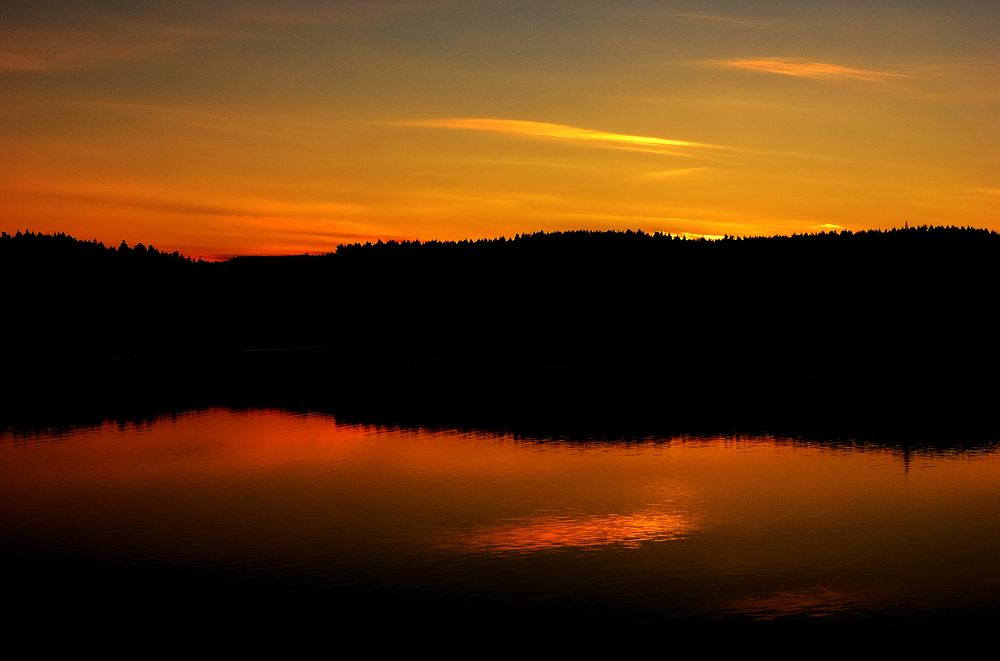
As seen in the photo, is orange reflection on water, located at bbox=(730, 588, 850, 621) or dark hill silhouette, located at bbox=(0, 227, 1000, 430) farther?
dark hill silhouette, located at bbox=(0, 227, 1000, 430)

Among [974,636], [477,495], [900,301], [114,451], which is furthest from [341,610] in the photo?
[900,301]

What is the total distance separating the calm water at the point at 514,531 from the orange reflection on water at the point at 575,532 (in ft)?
0.43

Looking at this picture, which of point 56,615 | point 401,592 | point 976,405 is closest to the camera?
point 56,615

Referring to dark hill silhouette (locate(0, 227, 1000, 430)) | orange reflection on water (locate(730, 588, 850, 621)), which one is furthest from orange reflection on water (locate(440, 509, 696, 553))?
dark hill silhouette (locate(0, 227, 1000, 430))

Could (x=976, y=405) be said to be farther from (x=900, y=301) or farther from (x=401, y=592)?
(x=900, y=301)

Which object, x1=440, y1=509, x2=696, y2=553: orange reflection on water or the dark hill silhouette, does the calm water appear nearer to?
x1=440, y1=509, x2=696, y2=553: orange reflection on water

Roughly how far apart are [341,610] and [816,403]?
2242 inches

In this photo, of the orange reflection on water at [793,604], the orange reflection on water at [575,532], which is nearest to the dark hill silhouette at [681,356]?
the orange reflection on water at [575,532]

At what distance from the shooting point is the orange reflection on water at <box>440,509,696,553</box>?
3100 cm

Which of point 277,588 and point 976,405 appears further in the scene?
point 976,405

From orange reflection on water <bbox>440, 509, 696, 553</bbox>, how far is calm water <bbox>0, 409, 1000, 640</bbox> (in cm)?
13

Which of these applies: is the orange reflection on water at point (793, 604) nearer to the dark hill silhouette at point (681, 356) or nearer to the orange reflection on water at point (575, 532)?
the orange reflection on water at point (575, 532)

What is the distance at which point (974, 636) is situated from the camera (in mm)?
22719

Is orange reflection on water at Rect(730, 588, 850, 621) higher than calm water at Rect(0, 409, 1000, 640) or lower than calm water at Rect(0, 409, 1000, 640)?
lower
